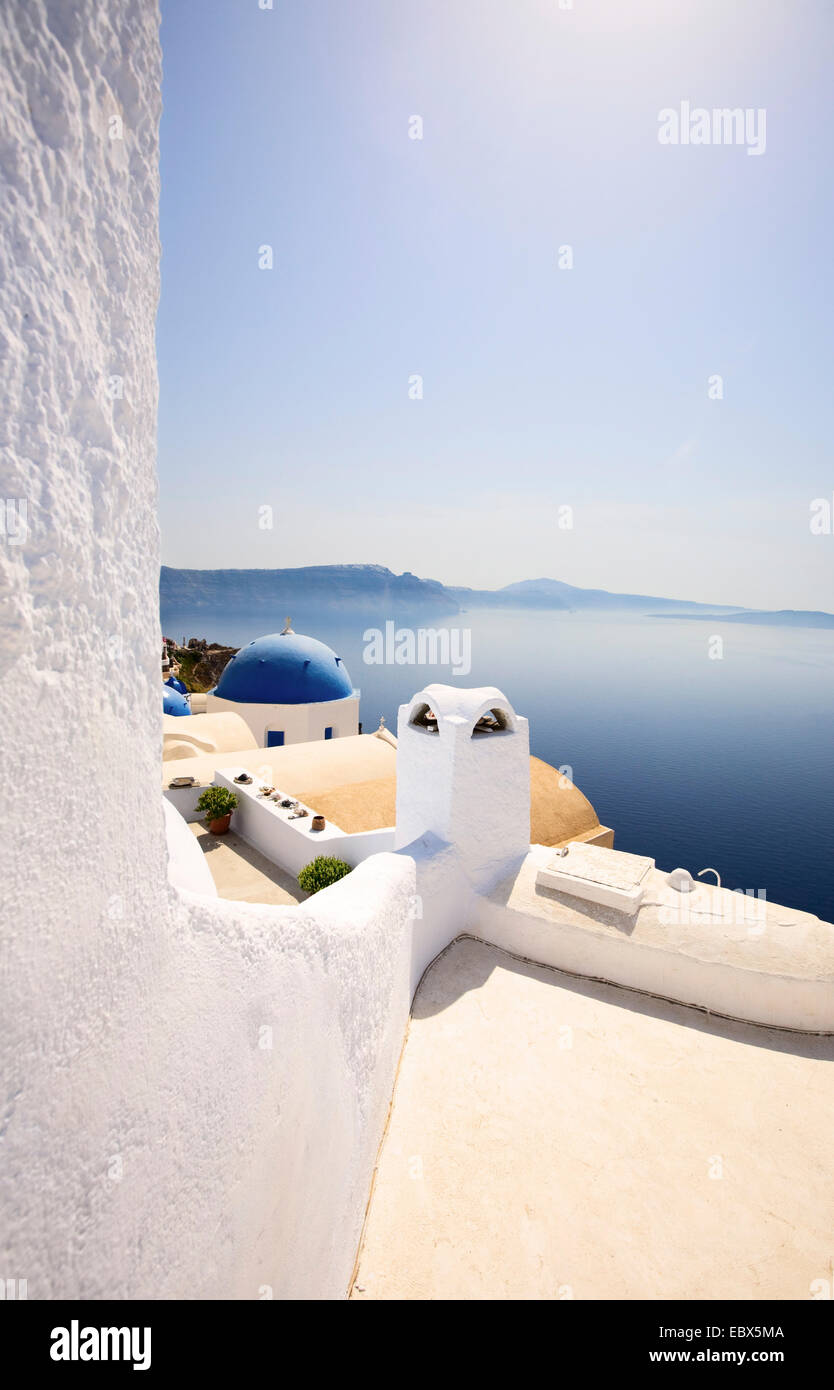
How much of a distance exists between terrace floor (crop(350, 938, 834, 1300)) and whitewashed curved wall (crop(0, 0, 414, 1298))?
8.64 ft

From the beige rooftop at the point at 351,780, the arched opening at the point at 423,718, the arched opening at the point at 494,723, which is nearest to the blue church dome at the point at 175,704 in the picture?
the beige rooftop at the point at 351,780

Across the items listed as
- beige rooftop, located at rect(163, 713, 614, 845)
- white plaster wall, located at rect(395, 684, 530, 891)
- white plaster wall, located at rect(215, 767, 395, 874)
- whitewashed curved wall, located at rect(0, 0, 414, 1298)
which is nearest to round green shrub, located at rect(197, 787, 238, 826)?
white plaster wall, located at rect(215, 767, 395, 874)

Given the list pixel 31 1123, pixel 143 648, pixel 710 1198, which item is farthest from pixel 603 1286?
pixel 143 648

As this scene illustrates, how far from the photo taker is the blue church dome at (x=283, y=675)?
883 inches

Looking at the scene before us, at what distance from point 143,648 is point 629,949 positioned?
645 cm

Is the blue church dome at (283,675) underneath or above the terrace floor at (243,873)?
above

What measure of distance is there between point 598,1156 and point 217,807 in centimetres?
999

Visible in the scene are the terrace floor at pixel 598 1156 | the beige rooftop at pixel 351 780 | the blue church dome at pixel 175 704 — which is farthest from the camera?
the blue church dome at pixel 175 704

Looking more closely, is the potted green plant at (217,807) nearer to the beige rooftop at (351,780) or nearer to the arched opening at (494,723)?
the beige rooftop at (351,780)

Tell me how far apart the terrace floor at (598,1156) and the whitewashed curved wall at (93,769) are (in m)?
2.63

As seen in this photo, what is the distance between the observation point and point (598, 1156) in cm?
483

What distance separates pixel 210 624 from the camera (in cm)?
19475
